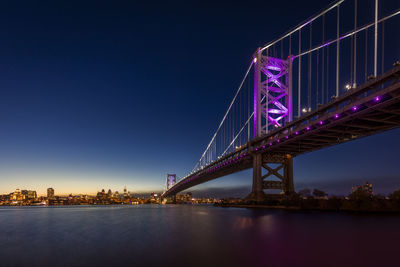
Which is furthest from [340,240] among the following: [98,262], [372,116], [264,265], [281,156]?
[281,156]

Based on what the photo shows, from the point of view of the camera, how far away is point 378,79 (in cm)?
1880

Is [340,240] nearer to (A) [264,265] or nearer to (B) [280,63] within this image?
(A) [264,265]

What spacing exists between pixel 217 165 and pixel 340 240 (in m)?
40.6

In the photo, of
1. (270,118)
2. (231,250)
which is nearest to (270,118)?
(270,118)

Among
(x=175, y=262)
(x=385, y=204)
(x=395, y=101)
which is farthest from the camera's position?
Result: (x=385, y=204)

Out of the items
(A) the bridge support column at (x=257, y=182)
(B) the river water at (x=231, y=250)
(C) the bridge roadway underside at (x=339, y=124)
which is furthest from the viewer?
(A) the bridge support column at (x=257, y=182)

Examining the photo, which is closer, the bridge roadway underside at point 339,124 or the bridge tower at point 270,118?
the bridge roadway underside at point 339,124

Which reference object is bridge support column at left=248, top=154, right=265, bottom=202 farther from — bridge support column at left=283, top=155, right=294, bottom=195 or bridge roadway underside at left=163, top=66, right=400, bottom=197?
bridge support column at left=283, top=155, right=294, bottom=195

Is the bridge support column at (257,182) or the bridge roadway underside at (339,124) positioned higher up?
the bridge roadway underside at (339,124)

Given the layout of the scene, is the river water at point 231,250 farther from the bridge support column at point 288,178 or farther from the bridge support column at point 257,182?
the bridge support column at point 288,178

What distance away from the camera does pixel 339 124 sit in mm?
23969

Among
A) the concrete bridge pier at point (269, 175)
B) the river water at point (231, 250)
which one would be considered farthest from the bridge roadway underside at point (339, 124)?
the river water at point (231, 250)

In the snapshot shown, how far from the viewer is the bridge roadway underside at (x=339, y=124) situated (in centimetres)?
1922

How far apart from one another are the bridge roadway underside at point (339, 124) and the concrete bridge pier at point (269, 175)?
0.14 meters
